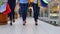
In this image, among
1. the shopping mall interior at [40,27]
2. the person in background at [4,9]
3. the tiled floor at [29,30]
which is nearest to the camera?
the tiled floor at [29,30]

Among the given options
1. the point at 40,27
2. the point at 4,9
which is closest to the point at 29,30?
the point at 40,27

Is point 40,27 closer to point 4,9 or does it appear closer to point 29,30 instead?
point 29,30

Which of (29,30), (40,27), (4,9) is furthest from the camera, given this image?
(4,9)

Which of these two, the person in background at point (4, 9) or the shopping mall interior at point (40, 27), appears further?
the person in background at point (4, 9)

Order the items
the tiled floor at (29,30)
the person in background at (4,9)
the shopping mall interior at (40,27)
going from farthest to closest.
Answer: the person in background at (4,9) < the shopping mall interior at (40,27) < the tiled floor at (29,30)

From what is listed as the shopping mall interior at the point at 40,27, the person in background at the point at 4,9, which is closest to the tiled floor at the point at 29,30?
the shopping mall interior at the point at 40,27

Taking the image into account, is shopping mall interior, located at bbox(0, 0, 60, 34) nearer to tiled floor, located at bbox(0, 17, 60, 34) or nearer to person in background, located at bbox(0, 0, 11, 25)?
tiled floor, located at bbox(0, 17, 60, 34)

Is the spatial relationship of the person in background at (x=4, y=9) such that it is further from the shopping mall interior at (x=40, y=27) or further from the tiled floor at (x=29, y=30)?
the tiled floor at (x=29, y=30)

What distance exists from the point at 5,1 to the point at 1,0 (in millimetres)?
146

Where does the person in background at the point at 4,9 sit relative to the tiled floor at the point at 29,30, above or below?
above

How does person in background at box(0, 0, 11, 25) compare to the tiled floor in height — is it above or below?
above

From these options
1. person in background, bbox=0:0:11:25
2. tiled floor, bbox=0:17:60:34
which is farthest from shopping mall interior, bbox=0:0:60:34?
person in background, bbox=0:0:11:25

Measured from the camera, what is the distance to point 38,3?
5324 millimetres

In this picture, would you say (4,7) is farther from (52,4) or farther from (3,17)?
(52,4)
